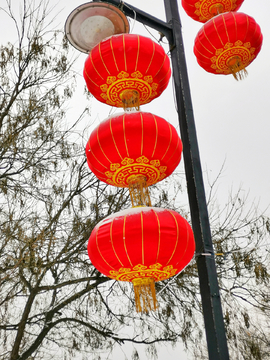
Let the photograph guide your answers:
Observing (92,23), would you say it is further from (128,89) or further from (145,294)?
(145,294)

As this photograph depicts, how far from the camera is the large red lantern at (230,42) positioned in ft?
10.5

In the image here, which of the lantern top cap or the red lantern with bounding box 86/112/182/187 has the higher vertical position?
the lantern top cap

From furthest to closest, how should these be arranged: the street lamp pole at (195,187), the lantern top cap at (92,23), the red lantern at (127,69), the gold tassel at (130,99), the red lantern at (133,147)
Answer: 1. the lantern top cap at (92,23)
2. the gold tassel at (130,99)
3. the red lantern at (127,69)
4. the red lantern at (133,147)
5. the street lamp pole at (195,187)

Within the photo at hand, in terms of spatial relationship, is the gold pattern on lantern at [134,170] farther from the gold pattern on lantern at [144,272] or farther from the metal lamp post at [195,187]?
the gold pattern on lantern at [144,272]

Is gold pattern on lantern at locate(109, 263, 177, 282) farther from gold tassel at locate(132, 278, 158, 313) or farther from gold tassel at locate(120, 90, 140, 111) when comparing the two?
gold tassel at locate(120, 90, 140, 111)

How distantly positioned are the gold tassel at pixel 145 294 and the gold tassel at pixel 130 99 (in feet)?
4.06

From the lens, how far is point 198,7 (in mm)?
A: 3764

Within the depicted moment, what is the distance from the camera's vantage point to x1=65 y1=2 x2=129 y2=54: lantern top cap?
267cm

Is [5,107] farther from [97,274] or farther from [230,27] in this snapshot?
[230,27]

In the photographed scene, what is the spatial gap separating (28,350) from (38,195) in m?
1.88

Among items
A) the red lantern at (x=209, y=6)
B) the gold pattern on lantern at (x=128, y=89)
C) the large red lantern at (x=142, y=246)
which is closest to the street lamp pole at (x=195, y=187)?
the large red lantern at (x=142, y=246)

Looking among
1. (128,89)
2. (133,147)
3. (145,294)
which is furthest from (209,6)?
(145,294)

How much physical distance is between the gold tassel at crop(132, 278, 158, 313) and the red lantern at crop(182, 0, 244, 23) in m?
3.03

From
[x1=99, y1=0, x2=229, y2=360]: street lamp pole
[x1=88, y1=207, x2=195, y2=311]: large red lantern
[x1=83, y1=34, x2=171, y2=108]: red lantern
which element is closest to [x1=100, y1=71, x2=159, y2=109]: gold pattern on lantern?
[x1=83, y1=34, x2=171, y2=108]: red lantern
